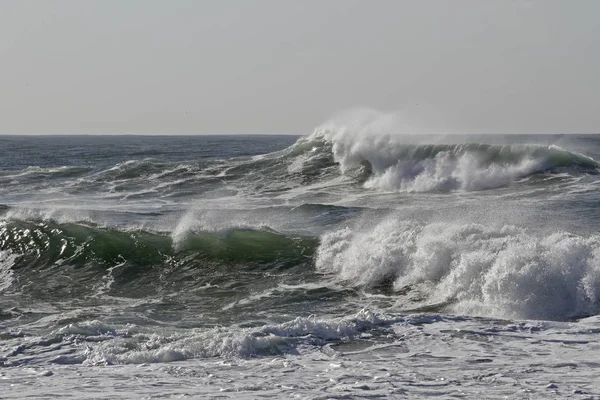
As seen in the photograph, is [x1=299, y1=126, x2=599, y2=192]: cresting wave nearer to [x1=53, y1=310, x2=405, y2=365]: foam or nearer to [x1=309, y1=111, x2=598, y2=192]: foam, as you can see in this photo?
[x1=309, y1=111, x2=598, y2=192]: foam

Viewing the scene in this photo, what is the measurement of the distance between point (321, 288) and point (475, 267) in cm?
250

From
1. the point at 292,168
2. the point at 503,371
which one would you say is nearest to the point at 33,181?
the point at 292,168

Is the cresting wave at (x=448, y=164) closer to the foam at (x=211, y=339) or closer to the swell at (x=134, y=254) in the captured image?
the swell at (x=134, y=254)

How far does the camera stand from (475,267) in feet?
44.7

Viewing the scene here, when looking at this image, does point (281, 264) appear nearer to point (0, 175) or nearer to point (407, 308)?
point (407, 308)

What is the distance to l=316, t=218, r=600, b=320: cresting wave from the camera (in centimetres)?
1234

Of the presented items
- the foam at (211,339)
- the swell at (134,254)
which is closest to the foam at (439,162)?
the swell at (134,254)

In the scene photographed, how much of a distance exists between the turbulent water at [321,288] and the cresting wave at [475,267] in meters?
0.03

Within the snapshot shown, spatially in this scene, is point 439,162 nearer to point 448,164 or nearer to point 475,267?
point 448,164

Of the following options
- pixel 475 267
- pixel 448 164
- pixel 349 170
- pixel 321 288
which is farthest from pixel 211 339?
pixel 349 170

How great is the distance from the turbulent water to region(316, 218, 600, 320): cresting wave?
0.03 metres

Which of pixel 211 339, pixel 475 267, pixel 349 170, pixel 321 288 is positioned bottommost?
pixel 321 288

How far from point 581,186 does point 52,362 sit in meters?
18.3

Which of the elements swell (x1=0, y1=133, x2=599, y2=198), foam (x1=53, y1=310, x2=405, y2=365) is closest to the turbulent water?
foam (x1=53, y1=310, x2=405, y2=365)
